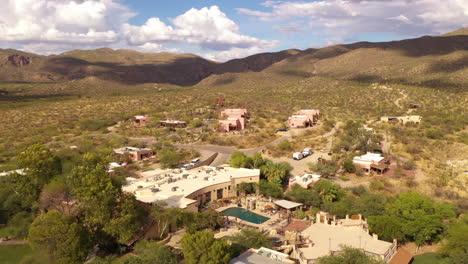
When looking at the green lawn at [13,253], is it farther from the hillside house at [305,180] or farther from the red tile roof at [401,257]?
the red tile roof at [401,257]

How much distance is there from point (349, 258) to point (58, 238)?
15.7 m

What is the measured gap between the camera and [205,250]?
63.8 feet

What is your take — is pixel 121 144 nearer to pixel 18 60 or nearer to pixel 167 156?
pixel 167 156

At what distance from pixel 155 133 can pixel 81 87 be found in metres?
78.2

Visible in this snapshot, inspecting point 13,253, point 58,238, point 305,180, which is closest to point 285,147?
point 305,180

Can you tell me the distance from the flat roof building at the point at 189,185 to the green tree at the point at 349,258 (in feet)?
37.4

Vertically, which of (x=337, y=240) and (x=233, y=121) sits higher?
(x=233, y=121)

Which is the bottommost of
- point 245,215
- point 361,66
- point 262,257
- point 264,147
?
point 245,215

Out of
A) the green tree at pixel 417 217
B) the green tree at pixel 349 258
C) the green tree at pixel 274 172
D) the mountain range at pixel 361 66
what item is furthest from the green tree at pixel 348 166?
the mountain range at pixel 361 66

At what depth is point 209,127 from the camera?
6212cm

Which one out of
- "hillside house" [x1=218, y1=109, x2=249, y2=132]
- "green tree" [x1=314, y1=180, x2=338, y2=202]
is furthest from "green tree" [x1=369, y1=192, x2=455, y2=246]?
"hillside house" [x1=218, y1=109, x2=249, y2=132]

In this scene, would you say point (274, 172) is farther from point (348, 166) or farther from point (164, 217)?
point (164, 217)

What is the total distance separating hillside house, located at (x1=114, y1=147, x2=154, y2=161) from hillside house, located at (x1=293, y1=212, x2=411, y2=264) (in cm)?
2433

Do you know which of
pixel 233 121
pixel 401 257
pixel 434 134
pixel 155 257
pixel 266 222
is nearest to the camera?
pixel 155 257
